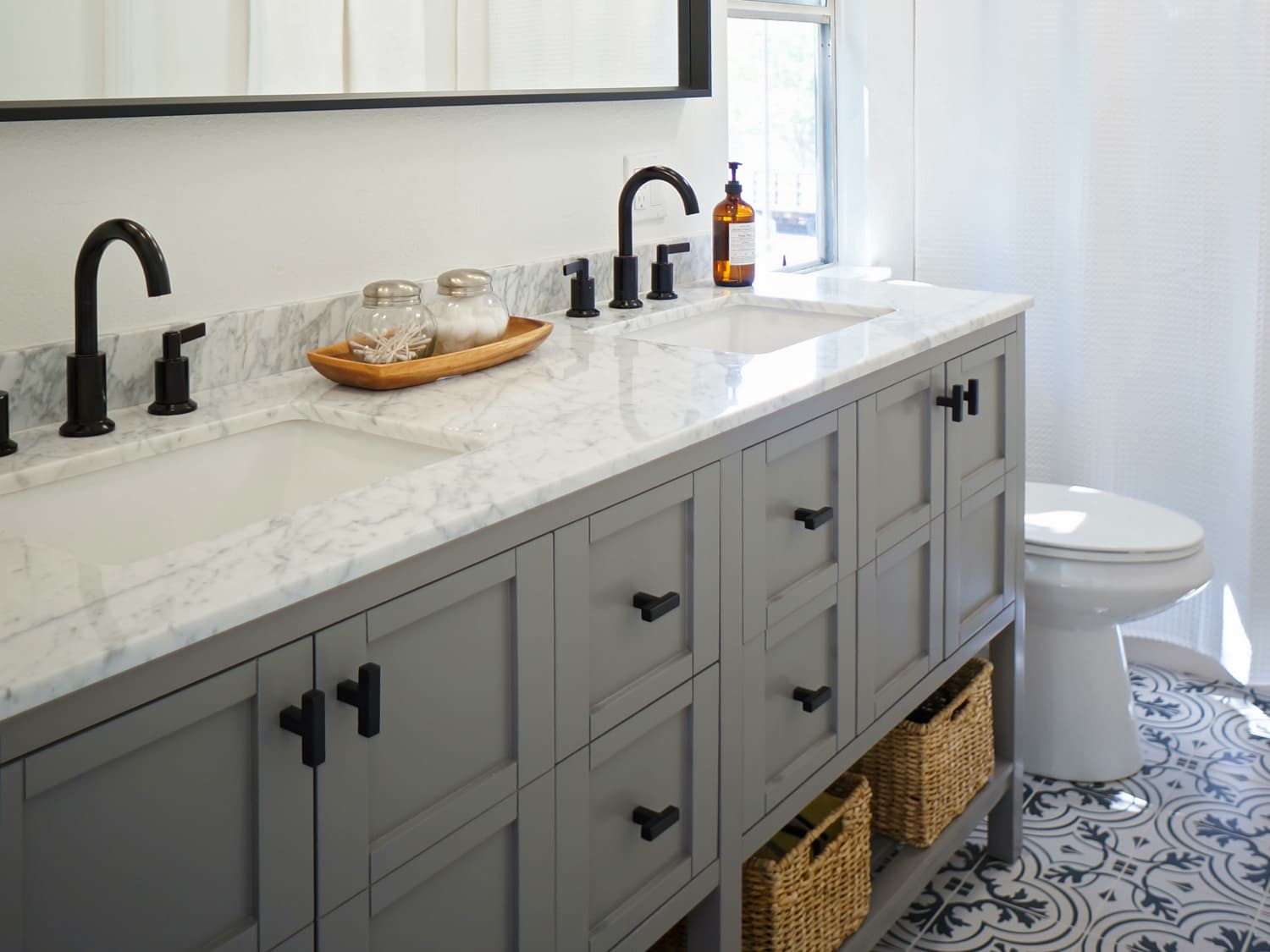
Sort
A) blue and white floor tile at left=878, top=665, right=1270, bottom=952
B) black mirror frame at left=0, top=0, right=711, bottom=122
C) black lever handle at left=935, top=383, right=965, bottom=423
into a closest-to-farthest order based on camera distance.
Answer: black mirror frame at left=0, top=0, right=711, bottom=122 < black lever handle at left=935, top=383, right=965, bottom=423 < blue and white floor tile at left=878, top=665, right=1270, bottom=952

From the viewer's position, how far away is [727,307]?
2102 mm

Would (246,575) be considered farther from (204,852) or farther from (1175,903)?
(1175,903)

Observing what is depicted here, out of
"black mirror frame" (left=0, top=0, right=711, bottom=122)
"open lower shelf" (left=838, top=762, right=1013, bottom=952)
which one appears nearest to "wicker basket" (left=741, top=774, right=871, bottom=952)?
"open lower shelf" (left=838, top=762, right=1013, bottom=952)

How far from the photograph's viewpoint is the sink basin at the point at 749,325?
1.97 metres

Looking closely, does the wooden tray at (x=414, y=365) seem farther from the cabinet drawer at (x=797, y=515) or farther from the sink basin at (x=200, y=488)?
the cabinet drawer at (x=797, y=515)

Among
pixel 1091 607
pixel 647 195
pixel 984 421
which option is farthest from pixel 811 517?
pixel 1091 607

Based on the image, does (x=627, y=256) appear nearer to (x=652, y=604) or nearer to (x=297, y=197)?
(x=297, y=197)

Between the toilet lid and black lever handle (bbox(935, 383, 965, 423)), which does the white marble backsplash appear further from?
the toilet lid

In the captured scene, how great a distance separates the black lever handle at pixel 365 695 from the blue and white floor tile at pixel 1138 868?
135 cm

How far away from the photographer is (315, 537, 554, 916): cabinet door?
0.97 meters

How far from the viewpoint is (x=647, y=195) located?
7.16ft

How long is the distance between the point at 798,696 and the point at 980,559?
1.95 ft

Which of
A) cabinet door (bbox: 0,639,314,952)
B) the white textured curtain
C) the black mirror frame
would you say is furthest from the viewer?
the white textured curtain

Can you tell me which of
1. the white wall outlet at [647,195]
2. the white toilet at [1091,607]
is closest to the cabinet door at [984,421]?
the white toilet at [1091,607]
